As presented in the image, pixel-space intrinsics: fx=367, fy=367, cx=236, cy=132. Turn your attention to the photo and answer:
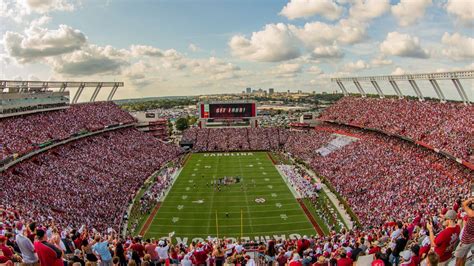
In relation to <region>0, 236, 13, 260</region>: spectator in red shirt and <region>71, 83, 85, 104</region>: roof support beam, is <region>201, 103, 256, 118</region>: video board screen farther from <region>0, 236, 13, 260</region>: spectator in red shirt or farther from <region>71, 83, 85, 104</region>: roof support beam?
<region>0, 236, 13, 260</region>: spectator in red shirt

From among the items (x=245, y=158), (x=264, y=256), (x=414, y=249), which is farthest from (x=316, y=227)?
(x=245, y=158)

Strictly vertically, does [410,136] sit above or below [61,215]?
above

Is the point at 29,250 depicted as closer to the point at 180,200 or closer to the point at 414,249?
the point at 414,249

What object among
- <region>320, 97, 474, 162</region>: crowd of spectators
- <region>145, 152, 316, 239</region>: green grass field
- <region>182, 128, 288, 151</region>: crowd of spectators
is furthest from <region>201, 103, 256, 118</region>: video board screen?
<region>145, 152, 316, 239</region>: green grass field

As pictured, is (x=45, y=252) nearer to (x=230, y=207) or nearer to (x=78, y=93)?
(x=230, y=207)

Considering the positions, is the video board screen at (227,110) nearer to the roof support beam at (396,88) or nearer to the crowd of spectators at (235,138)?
the crowd of spectators at (235,138)

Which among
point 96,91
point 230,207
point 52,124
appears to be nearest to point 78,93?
point 96,91
